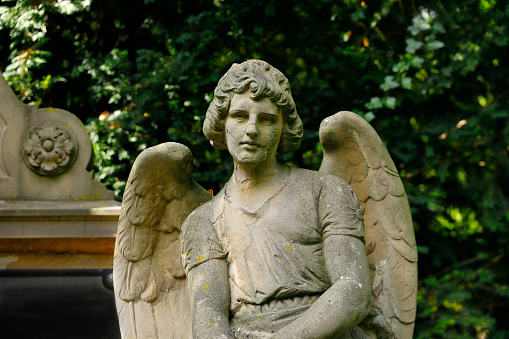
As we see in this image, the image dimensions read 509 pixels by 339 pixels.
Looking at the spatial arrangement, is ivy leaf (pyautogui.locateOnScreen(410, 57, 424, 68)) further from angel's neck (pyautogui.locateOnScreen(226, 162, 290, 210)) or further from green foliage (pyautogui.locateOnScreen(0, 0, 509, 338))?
angel's neck (pyautogui.locateOnScreen(226, 162, 290, 210))

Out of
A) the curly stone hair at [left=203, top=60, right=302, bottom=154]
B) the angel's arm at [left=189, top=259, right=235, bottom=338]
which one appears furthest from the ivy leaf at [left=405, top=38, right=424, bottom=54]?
the angel's arm at [left=189, top=259, right=235, bottom=338]

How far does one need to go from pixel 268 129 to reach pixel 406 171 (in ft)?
10.3

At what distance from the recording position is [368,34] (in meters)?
5.99

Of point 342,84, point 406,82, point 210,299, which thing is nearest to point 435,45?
point 406,82

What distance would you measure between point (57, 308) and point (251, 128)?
7.40ft

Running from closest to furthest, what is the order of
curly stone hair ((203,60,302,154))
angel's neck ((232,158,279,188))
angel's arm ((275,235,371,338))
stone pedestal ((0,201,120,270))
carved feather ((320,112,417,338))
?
angel's arm ((275,235,371,338))
curly stone hair ((203,60,302,154))
angel's neck ((232,158,279,188))
carved feather ((320,112,417,338))
stone pedestal ((0,201,120,270))

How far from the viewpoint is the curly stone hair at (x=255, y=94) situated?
9.07 ft

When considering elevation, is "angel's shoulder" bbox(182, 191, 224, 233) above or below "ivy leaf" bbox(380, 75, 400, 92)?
below

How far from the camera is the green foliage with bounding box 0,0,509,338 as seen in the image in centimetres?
539

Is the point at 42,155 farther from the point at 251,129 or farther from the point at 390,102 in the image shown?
the point at 390,102

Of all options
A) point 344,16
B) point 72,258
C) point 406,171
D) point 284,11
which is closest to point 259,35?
point 284,11

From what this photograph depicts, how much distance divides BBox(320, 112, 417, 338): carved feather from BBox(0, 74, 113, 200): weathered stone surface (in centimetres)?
184

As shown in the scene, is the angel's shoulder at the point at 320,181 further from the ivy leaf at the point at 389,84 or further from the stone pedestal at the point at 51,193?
the ivy leaf at the point at 389,84

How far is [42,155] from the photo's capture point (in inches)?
169
